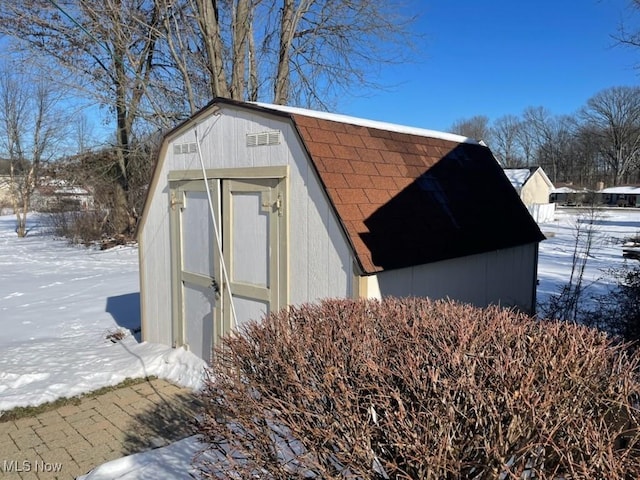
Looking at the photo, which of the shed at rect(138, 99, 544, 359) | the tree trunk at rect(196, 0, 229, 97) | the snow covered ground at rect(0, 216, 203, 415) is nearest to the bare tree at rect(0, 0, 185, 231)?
the tree trunk at rect(196, 0, 229, 97)

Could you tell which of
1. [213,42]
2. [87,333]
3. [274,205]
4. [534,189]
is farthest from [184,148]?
[534,189]

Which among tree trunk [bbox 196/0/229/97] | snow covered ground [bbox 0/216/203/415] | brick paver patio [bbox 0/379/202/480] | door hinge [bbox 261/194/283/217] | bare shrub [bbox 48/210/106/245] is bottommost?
brick paver patio [bbox 0/379/202/480]

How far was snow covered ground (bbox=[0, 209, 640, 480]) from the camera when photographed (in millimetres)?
5262

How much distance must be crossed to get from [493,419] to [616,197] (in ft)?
194

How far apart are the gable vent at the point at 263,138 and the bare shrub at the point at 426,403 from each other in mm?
2692

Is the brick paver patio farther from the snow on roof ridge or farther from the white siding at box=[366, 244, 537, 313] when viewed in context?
the snow on roof ridge

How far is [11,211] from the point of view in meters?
41.8

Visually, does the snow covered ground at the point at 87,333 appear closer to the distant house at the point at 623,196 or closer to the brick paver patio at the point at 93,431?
the brick paver patio at the point at 93,431

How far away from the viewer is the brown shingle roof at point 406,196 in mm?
4281

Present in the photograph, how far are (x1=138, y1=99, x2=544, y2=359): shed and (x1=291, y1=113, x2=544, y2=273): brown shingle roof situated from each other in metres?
0.02

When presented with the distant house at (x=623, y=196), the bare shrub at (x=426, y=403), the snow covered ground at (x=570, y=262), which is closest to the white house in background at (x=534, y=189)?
the snow covered ground at (x=570, y=262)

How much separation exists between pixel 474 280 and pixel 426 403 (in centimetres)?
387

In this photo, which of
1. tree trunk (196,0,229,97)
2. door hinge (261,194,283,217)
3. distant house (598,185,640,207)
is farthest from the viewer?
distant house (598,185,640,207)

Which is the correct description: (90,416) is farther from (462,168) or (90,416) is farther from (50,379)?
(462,168)
